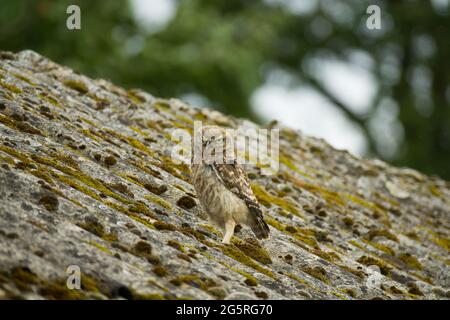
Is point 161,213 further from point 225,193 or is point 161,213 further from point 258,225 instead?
point 258,225

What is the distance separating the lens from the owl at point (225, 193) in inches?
243

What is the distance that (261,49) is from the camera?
19734 mm

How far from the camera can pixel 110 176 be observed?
591 centimetres

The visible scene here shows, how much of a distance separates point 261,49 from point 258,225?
1407 cm

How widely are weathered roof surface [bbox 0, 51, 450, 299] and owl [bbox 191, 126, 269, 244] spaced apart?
16 centimetres

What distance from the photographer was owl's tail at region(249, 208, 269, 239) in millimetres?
6133

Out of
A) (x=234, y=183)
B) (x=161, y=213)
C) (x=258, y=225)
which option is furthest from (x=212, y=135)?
(x=161, y=213)

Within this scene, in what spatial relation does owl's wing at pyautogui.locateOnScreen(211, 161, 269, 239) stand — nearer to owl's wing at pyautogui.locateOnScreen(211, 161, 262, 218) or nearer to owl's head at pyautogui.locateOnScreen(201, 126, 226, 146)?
owl's wing at pyautogui.locateOnScreen(211, 161, 262, 218)

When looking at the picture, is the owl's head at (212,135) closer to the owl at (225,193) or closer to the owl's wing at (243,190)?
the owl at (225,193)

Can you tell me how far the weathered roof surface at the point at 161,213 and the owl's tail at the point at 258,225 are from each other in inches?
3.9

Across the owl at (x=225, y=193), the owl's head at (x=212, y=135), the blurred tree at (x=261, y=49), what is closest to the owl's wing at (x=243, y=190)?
the owl at (x=225, y=193)
